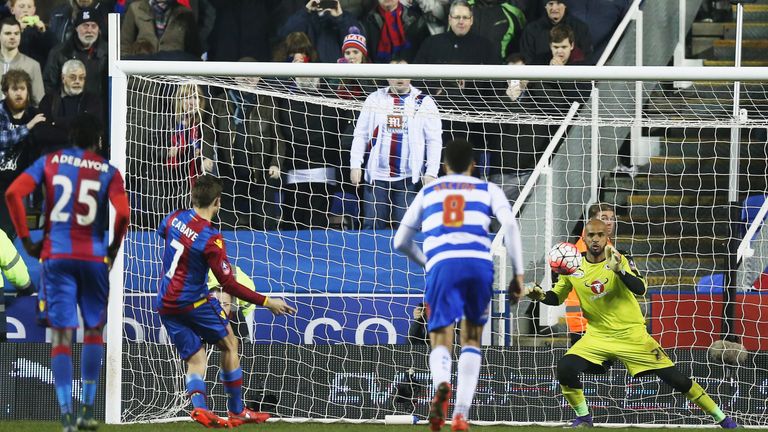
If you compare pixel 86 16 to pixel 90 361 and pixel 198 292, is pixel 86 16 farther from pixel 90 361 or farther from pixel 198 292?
pixel 90 361

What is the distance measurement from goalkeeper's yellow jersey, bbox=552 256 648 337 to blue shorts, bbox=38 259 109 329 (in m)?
4.19

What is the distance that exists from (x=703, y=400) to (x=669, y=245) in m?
3.27

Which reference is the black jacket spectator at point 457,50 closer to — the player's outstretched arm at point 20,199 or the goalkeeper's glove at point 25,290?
the goalkeeper's glove at point 25,290

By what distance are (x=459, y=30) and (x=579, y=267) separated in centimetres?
412

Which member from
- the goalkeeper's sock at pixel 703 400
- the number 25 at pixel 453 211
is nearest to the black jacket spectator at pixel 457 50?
the goalkeeper's sock at pixel 703 400

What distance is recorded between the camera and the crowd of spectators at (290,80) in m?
13.9

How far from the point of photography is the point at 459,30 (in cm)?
1466

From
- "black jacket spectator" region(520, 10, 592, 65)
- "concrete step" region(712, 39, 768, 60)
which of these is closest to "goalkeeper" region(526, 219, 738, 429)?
"black jacket spectator" region(520, 10, 592, 65)

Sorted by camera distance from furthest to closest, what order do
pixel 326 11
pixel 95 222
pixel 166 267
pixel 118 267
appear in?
pixel 326 11, pixel 118 267, pixel 166 267, pixel 95 222

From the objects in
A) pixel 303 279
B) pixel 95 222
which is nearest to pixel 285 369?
pixel 303 279

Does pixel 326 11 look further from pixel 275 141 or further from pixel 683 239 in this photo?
pixel 683 239

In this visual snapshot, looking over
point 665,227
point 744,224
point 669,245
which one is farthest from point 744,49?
point 744,224

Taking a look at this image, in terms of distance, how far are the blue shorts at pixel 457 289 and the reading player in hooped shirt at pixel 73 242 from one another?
1971 mm

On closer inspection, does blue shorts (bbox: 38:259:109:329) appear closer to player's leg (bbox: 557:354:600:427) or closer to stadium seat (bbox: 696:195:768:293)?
player's leg (bbox: 557:354:600:427)
